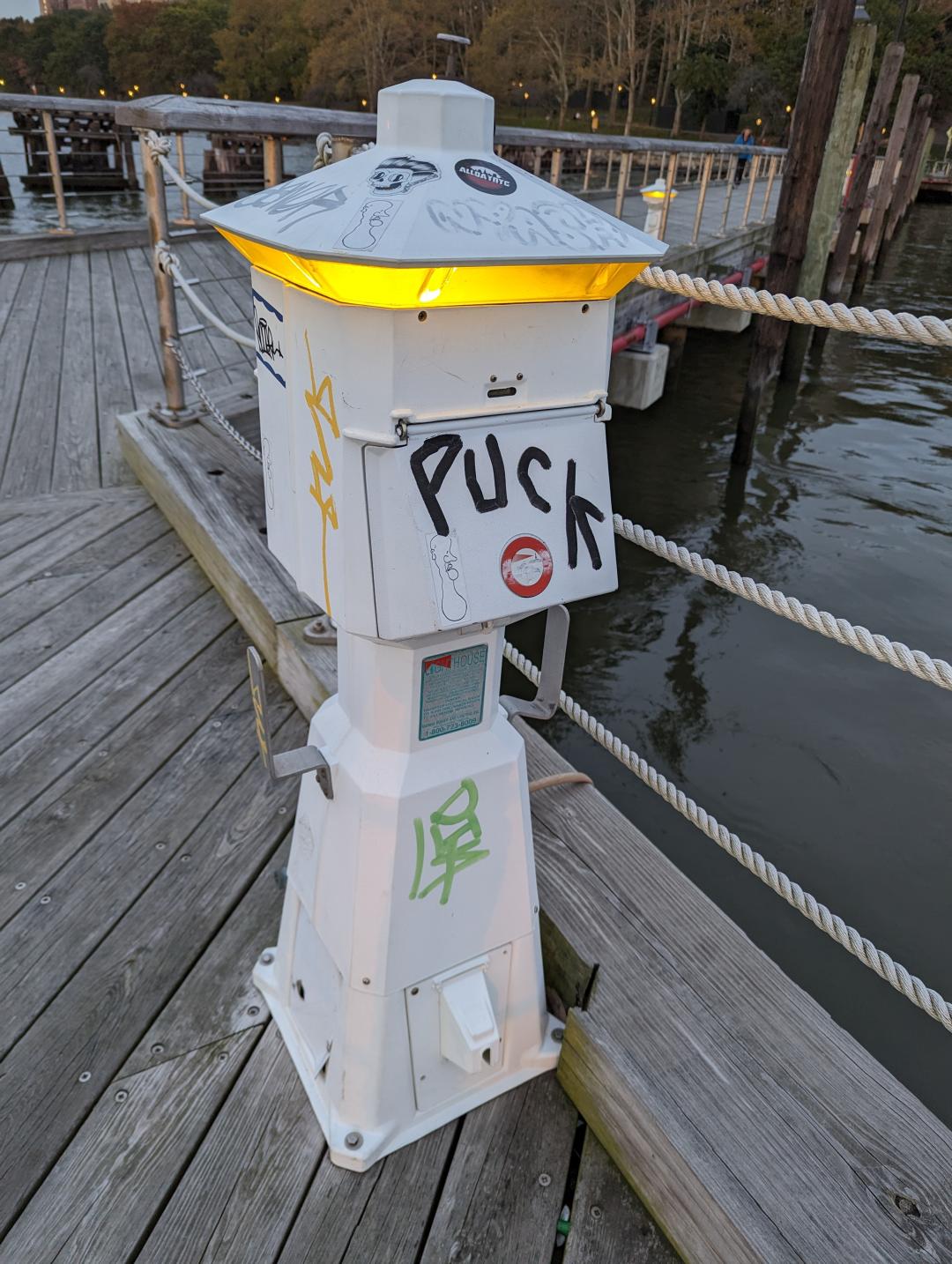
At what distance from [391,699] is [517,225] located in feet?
2.05

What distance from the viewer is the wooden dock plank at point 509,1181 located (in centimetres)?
123

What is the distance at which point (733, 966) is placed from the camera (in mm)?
1427

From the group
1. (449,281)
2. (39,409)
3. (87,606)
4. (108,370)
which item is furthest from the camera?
(108,370)

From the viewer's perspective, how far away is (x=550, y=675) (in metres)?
1.34

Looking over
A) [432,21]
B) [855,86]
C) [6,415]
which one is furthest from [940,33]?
[6,415]

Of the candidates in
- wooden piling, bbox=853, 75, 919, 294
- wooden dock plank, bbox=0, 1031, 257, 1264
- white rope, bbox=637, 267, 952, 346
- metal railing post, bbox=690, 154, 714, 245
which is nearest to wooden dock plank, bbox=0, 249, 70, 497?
wooden dock plank, bbox=0, 1031, 257, 1264

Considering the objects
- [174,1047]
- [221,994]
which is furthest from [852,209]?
[174,1047]

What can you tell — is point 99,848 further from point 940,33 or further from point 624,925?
point 940,33

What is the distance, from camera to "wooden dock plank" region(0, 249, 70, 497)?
11.4 ft

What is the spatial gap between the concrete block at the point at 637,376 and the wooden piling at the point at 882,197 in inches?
434

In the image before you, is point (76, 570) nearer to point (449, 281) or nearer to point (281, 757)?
point (281, 757)

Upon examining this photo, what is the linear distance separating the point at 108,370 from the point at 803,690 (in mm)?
4342

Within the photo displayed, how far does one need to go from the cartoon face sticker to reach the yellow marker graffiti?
0.65ft

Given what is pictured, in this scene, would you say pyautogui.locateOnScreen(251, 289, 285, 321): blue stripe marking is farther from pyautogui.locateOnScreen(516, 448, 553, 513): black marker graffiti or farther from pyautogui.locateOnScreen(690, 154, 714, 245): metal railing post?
pyautogui.locateOnScreen(690, 154, 714, 245): metal railing post
